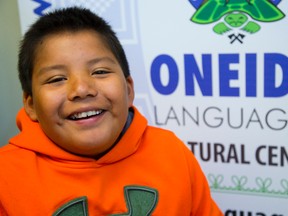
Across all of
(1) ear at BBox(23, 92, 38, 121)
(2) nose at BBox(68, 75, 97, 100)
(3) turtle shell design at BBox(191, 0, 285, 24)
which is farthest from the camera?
(3) turtle shell design at BBox(191, 0, 285, 24)

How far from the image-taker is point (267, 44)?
0.92 m

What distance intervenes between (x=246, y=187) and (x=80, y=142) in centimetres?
55

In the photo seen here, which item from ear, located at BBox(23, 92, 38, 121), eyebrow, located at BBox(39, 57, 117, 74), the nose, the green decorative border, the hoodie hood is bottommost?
the green decorative border

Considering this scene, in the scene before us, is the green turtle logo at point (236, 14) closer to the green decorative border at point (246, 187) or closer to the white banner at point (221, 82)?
the white banner at point (221, 82)

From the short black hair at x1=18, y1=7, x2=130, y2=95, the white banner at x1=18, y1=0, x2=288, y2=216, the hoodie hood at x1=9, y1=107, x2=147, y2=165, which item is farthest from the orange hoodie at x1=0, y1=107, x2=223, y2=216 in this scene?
the white banner at x1=18, y1=0, x2=288, y2=216

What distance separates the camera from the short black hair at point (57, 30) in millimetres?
702

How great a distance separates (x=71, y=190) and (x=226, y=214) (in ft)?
1.79

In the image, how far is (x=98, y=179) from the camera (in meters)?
0.72

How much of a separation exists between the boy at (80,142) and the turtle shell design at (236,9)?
29 centimetres

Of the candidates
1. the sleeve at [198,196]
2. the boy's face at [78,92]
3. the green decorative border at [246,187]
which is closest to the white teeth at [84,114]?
the boy's face at [78,92]

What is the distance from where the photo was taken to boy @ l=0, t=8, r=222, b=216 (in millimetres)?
662

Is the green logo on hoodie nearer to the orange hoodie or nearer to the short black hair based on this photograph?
the orange hoodie

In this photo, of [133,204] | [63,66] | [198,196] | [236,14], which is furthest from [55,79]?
[236,14]

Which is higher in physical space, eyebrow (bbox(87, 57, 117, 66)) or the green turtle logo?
the green turtle logo
